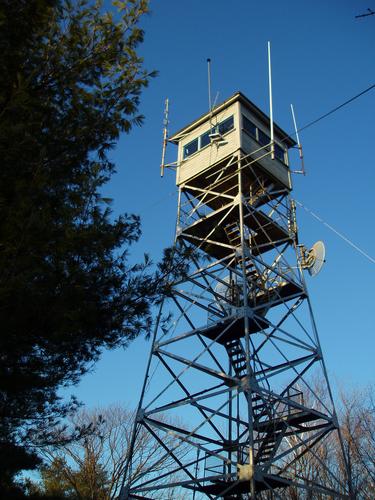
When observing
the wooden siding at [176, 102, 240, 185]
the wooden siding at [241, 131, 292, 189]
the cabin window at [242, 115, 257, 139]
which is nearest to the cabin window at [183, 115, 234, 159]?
the wooden siding at [176, 102, 240, 185]

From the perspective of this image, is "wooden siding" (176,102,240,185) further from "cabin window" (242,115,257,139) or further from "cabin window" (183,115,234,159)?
"cabin window" (242,115,257,139)

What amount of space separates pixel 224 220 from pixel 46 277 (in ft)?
33.9

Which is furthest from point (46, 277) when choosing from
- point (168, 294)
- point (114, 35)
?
point (114, 35)

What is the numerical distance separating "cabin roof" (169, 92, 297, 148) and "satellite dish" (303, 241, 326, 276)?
4.50 m

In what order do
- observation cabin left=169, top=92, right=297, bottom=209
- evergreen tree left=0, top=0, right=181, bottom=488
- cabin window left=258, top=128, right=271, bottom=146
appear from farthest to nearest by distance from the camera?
cabin window left=258, top=128, right=271, bottom=146
observation cabin left=169, top=92, right=297, bottom=209
evergreen tree left=0, top=0, right=181, bottom=488

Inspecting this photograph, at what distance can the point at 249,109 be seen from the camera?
17.7 m

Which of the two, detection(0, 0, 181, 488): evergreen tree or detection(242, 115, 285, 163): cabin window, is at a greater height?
detection(242, 115, 285, 163): cabin window

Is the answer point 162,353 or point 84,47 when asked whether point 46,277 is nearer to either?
point 84,47

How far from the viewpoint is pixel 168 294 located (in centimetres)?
834

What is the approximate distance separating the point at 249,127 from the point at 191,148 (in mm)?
2076

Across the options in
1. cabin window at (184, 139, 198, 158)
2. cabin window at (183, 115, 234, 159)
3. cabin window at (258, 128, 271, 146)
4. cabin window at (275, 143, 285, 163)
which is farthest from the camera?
cabin window at (184, 139, 198, 158)


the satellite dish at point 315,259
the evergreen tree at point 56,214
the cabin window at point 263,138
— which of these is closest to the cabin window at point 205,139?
the cabin window at point 263,138

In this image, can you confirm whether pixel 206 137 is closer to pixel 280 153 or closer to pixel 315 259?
pixel 280 153

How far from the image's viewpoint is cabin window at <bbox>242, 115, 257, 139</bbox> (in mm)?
17084
